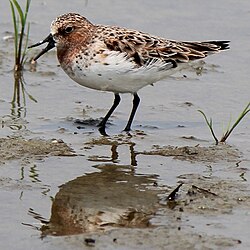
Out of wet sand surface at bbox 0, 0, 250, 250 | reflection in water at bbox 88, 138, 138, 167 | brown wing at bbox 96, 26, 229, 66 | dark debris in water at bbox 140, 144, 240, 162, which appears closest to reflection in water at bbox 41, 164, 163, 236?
wet sand surface at bbox 0, 0, 250, 250

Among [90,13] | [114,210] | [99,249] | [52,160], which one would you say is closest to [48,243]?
[99,249]

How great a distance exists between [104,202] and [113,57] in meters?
2.41

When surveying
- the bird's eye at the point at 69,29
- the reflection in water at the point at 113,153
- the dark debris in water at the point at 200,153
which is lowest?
the reflection in water at the point at 113,153

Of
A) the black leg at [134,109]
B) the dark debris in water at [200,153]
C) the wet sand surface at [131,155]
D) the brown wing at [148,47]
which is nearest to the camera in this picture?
the wet sand surface at [131,155]

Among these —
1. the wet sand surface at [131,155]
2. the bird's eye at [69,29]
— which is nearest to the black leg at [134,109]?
the wet sand surface at [131,155]

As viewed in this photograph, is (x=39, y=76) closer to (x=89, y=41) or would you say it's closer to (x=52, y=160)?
(x=89, y=41)

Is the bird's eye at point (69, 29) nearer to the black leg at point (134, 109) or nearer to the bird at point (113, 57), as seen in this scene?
the bird at point (113, 57)

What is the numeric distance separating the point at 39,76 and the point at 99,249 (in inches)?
199

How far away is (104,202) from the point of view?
25.1ft

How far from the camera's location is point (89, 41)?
32.4 ft

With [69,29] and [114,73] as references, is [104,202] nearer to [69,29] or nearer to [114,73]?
[114,73]

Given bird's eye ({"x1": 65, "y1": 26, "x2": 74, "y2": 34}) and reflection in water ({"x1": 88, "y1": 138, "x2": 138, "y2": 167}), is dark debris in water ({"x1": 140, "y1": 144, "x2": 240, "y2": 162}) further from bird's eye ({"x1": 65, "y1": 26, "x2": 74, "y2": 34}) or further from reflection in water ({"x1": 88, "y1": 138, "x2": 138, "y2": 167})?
bird's eye ({"x1": 65, "y1": 26, "x2": 74, "y2": 34})

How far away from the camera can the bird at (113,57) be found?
9.64 meters

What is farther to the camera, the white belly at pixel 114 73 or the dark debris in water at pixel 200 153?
the white belly at pixel 114 73
